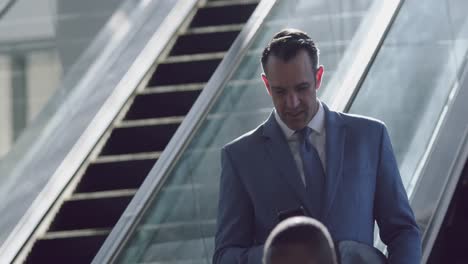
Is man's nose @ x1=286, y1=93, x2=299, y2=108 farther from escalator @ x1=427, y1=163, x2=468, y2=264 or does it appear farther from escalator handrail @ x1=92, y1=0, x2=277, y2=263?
escalator @ x1=427, y1=163, x2=468, y2=264

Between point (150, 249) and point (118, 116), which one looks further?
point (118, 116)

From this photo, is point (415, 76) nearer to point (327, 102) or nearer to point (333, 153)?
point (327, 102)

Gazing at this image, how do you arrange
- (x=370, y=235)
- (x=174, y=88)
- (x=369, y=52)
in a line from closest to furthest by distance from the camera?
1. (x=370, y=235)
2. (x=369, y=52)
3. (x=174, y=88)

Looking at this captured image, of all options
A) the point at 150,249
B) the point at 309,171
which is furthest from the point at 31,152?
the point at 309,171

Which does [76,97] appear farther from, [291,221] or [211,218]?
[291,221]

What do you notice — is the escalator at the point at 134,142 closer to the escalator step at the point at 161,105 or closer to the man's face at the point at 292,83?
the escalator step at the point at 161,105

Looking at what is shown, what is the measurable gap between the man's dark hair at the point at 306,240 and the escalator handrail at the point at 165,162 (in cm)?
338

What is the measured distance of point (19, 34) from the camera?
9398 millimetres

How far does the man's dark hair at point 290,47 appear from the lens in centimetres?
298

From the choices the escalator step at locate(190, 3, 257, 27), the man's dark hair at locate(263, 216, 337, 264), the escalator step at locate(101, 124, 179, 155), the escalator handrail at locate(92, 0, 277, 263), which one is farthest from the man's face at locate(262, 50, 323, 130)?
the escalator step at locate(190, 3, 257, 27)

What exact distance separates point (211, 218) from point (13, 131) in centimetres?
374

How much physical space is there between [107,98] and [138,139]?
35cm

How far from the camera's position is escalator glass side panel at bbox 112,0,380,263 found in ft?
17.9

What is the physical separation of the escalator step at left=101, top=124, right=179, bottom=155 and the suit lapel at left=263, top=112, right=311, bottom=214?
4249 mm
